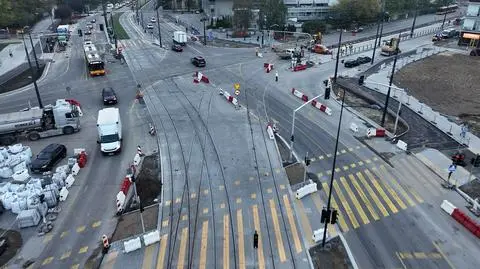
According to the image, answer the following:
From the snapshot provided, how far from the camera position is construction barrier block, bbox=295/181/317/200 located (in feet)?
91.3

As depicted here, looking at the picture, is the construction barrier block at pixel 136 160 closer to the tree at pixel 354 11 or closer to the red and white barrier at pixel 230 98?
the red and white barrier at pixel 230 98

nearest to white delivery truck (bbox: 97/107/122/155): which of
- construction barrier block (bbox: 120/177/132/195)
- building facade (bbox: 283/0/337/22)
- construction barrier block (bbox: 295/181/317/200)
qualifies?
construction barrier block (bbox: 120/177/132/195)

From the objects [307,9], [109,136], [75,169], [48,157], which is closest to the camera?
[75,169]

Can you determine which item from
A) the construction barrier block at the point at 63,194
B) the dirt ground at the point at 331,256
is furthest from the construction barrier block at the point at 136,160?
the dirt ground at the point at 331,256

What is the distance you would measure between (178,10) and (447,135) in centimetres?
12019

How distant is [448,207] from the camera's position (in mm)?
26578

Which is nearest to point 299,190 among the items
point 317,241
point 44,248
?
point 317,241

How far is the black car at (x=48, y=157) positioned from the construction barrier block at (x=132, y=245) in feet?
43.7

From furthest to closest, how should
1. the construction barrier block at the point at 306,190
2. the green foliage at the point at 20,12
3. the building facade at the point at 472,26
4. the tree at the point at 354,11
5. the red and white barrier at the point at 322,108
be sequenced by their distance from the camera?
1. the tree at the point at 354,11
2. the green foliage at the point at 20,12
3. the building facade at the point at 472,26
4. the red and white barrier at the point at 322,108
5. the construction barrier block at the point at 306,190


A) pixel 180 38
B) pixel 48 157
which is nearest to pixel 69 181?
pixel 48 157

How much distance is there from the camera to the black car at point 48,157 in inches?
1229

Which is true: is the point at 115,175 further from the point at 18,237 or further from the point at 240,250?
the point at 240,250

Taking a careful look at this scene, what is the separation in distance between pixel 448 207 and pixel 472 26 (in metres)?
64.5

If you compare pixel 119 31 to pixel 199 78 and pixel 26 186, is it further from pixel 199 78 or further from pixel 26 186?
pixel 26 186
